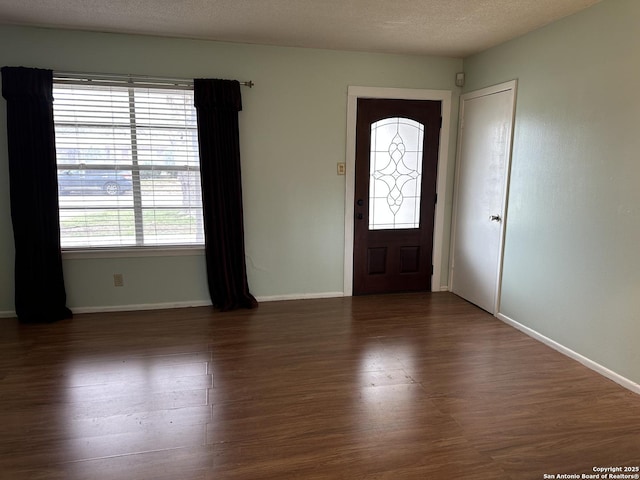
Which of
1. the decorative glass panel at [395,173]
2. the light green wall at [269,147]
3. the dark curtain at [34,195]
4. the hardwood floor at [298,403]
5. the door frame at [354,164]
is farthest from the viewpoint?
the decorative glass panel at [395,173]

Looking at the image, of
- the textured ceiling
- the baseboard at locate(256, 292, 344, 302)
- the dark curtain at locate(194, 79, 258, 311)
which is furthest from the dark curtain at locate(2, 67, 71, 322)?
the baseboard at locate(256, 292, 344, 302)

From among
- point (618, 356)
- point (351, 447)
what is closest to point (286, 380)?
point (351, 447)

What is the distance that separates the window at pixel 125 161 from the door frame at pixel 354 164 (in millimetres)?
1503

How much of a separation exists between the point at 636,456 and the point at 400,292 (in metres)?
2.76

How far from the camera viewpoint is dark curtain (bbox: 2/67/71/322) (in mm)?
3455

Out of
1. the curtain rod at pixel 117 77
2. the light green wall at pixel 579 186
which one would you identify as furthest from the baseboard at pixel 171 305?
the curtain rod at pixel 117 77

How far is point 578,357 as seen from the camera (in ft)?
9.98

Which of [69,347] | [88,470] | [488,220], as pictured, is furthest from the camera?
[488,220]

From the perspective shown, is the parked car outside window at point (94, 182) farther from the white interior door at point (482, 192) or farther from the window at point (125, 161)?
the white interior door at point (482, 192)

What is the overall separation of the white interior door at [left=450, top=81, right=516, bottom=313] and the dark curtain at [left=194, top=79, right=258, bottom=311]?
224 centimetres

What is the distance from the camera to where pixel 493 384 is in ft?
8.92

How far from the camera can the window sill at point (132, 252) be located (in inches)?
151

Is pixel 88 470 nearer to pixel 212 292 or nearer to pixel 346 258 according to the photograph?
pixel 212 292

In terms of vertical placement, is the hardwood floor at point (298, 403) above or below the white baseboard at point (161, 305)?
below
